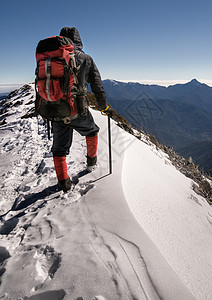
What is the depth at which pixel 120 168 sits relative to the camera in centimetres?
343

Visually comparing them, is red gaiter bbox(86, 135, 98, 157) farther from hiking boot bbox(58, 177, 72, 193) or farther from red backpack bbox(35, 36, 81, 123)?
red backpack bbox(35, 36, 81, 123)

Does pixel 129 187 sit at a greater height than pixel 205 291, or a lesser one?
greater

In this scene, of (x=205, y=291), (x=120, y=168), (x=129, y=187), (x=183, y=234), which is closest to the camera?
(x=205, y=291)

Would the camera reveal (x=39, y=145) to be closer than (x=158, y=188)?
No

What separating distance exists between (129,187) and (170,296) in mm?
1687

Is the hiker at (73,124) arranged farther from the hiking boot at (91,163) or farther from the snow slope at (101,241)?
the hiking boot at (91,163)

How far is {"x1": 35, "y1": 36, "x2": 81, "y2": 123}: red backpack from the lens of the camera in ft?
7.11

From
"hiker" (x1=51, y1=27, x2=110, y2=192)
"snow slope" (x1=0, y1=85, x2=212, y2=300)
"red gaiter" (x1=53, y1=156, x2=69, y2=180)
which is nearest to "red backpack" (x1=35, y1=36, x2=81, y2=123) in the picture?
"hiker" (x1=51, y1=27, x2=110, y2=192)

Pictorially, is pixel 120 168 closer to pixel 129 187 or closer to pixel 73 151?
pixel 129 187

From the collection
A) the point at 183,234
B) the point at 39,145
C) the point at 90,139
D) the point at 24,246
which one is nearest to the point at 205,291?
the point at 183,234

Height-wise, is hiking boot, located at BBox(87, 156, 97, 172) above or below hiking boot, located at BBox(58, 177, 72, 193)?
above

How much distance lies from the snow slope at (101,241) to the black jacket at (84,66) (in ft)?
5.55

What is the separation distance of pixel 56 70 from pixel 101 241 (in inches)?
87.7

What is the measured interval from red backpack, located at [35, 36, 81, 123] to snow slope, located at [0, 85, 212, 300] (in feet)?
5.15
